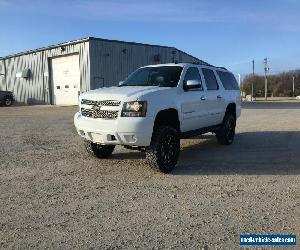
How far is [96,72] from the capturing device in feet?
91.9

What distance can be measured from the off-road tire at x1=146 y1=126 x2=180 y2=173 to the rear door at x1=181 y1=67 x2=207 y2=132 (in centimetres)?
70

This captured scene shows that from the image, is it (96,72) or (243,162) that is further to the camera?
(96,72)

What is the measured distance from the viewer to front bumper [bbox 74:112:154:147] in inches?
279

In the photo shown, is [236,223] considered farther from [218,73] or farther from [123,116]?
Answer: [218,73]

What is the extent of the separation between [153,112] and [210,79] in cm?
303

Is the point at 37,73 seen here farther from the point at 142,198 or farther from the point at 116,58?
the point at 142,198

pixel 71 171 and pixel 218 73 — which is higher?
pixel 218 73

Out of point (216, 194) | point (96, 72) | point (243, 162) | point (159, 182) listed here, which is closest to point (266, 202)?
point (216, 194)

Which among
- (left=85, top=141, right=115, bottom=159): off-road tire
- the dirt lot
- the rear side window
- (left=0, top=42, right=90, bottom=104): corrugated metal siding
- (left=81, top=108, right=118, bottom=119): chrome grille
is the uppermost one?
(left=0, top=42, right=90, bottom=104): corrugated metal siding

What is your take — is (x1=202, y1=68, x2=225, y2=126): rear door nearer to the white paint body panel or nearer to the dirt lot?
the white paint body panel

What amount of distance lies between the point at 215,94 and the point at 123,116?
3.33 m

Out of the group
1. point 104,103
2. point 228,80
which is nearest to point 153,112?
point 104,103

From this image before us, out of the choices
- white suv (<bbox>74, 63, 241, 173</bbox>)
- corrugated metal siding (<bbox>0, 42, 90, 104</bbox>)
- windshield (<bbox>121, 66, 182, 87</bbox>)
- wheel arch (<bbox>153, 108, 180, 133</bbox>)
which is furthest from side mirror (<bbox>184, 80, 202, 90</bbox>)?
corrugated metal siding (<bbox>0, 42, 90, 104</bbox>)

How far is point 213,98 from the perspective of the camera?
31.6 feet
